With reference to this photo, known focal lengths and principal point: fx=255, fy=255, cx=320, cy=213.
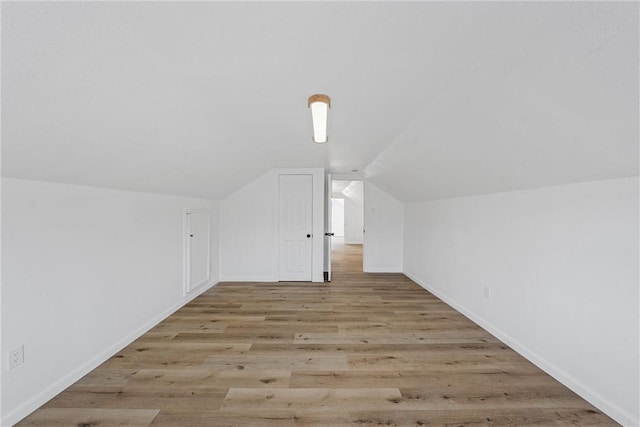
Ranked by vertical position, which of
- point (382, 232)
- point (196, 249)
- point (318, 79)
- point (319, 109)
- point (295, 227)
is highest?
point (318, 79)

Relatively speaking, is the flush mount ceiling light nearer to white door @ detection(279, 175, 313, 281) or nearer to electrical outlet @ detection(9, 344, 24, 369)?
electrical outlet @ detection(9, 344, 24, 369)

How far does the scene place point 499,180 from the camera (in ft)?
7.95

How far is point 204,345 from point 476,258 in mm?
3114

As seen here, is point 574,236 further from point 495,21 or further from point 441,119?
point 495,21

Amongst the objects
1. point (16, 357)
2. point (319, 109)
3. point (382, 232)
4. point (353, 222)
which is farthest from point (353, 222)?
point (16, 357)

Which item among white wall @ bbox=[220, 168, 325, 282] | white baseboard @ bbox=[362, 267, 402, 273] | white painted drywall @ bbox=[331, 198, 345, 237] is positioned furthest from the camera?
white painted drywall @ bbox=[331, 198, 345, 237]

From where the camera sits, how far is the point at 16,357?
1.55 meters

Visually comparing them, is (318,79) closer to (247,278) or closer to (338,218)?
(247,278)

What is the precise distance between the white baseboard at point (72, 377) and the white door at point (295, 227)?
2114 mm

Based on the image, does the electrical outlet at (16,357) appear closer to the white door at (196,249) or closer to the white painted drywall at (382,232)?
the white door at (196,249)

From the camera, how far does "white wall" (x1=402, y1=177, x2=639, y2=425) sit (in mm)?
1583

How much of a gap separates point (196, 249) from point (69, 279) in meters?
1.84

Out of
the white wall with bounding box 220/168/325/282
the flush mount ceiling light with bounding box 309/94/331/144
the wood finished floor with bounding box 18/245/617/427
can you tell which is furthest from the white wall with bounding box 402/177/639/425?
the white wall with bounding box 220/168/325/282

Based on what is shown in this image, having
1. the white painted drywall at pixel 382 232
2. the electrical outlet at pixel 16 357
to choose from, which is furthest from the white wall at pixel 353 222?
the electrical outlet at pixel 16 357
